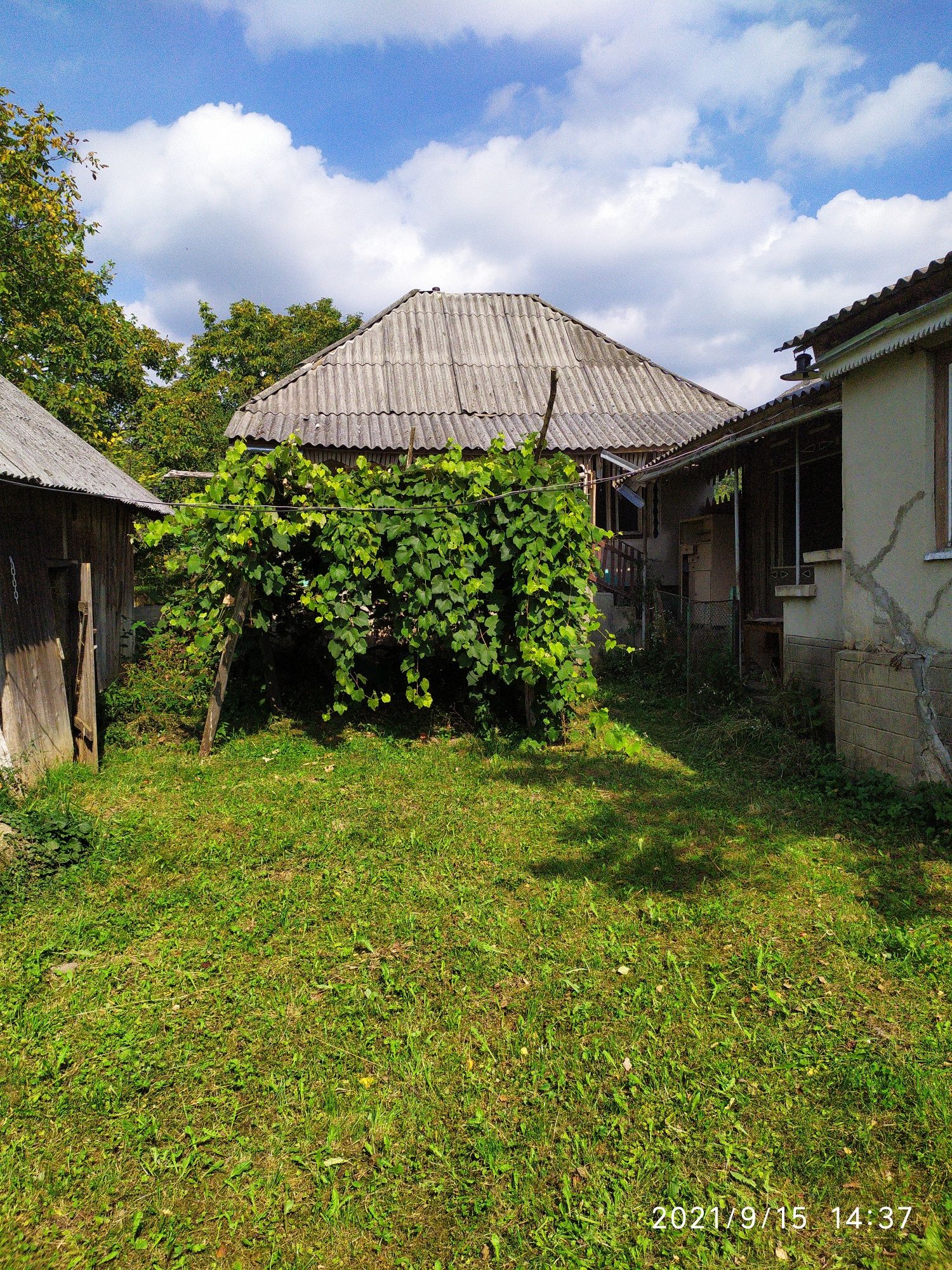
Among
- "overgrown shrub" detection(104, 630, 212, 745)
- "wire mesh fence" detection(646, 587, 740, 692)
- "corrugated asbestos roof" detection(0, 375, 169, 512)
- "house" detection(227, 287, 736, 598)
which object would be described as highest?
"house" detection(227, 287, 736, 598)

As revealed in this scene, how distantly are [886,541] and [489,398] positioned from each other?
385 inches

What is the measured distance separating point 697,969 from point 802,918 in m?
0.86

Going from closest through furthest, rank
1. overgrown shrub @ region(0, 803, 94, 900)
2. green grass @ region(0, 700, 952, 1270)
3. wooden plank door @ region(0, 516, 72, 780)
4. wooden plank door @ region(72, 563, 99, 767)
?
green grass @ region(0, 700, 952, 1270) < overgrown shrub @ region(0, 803, 94, 900) < wooden plank door @ region(0, 516, 72, 780) < wooden plank door @ region(72, 563, 99, 767)

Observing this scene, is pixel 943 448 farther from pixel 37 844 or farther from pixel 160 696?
pixel 160 696

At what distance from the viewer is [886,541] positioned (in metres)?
6.15

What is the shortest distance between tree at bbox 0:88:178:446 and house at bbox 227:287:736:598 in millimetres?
4643

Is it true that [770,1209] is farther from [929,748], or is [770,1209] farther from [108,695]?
[108,695]

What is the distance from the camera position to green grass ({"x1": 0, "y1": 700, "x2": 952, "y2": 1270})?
102 inches

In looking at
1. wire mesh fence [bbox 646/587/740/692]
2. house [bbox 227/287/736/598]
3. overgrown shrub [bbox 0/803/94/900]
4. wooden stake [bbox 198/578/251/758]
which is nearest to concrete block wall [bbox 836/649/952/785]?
wire mesh fence [bbox 646/587/740/692]

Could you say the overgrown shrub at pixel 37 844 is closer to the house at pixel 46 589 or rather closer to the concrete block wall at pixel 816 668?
the house at pixel 46 589

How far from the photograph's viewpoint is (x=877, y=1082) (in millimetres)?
3094

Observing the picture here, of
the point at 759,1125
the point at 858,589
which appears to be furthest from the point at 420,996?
the point at 858,589

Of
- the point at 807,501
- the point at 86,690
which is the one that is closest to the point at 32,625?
the point at 86,690

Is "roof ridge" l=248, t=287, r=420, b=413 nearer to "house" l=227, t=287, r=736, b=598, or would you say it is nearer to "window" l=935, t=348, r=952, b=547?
"house" l=227, t=287, r=736, b=598
